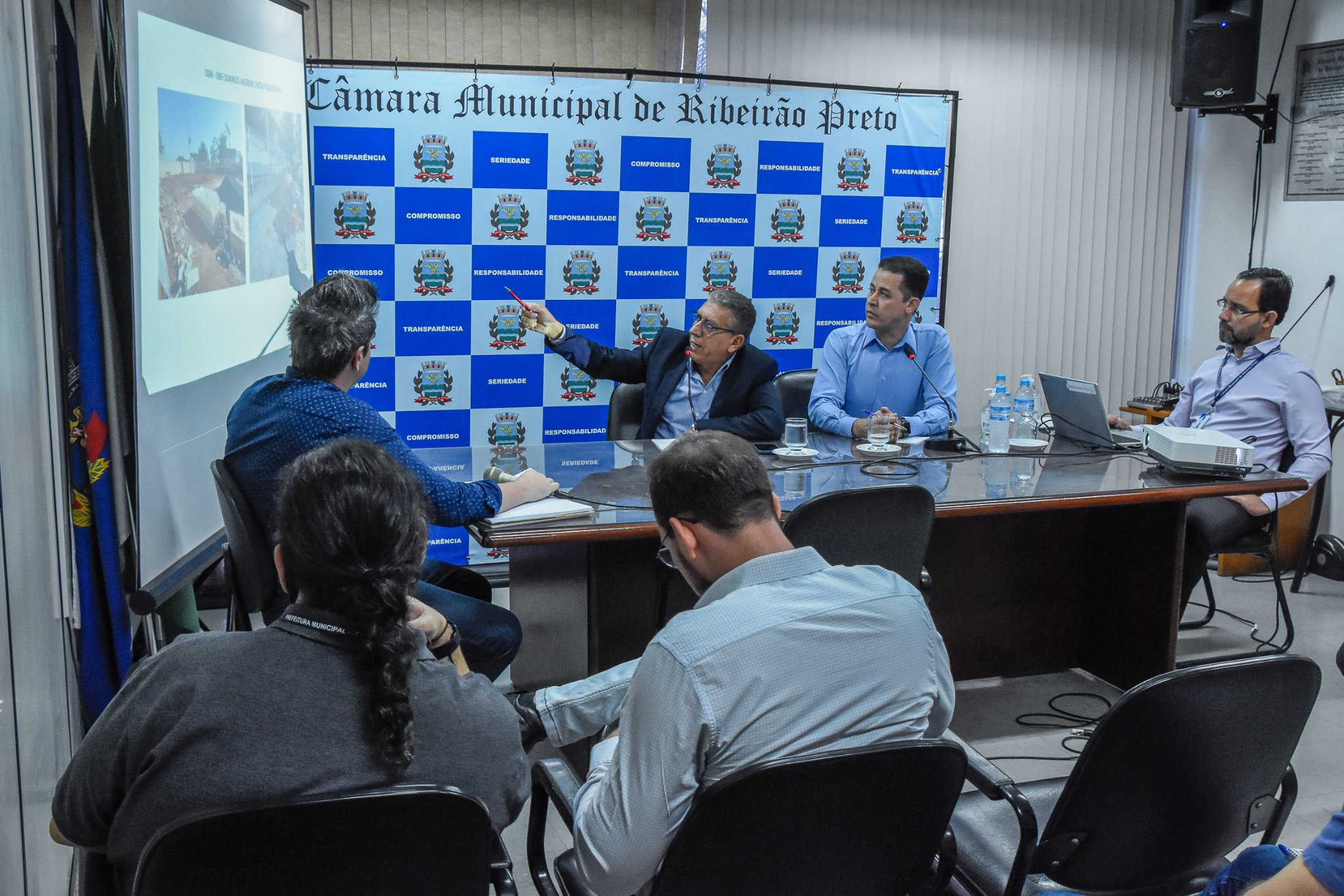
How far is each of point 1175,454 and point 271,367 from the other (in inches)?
107

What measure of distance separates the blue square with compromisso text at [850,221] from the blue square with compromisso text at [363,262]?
5.93 feet

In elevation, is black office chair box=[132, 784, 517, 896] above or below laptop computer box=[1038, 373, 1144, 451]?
below

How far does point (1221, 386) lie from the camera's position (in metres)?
4.03

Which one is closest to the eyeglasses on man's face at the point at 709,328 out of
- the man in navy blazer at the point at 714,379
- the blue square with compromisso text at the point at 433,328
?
the man in navy blazer at the point at 714,379

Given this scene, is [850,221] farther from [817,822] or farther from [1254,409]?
[817,822]

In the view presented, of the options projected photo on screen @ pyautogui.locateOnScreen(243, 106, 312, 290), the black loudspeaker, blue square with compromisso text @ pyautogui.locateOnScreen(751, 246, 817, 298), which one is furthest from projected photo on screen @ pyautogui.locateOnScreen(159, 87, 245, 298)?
the black loudspeaker

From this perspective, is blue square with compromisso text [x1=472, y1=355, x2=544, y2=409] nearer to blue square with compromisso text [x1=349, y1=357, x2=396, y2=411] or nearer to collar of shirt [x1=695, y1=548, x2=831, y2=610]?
blue square with compromisso text [x1=349, y1=357, x2=396, y2=411]

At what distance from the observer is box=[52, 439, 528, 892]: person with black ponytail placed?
122 cm

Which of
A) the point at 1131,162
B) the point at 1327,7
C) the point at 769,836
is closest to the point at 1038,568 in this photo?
the point at 769,836

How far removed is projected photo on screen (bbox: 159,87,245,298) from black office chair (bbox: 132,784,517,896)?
1.72 m

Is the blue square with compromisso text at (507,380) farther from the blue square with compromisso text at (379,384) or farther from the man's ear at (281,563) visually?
the man's ear at (281,563)

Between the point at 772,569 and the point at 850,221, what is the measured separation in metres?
3.65

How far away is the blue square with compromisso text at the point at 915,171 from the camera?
193 inches

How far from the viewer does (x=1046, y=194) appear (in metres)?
5.45
